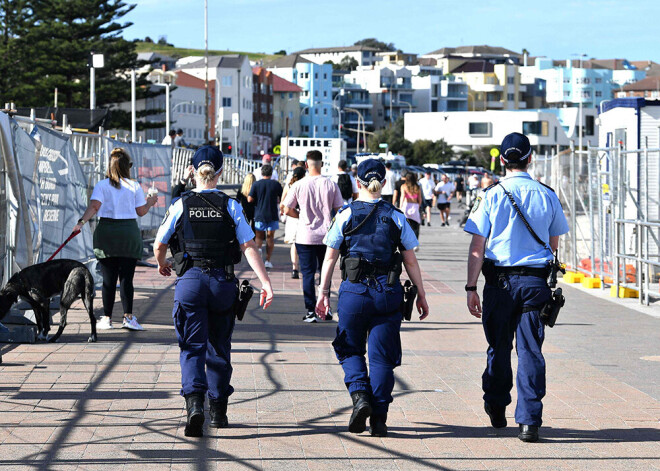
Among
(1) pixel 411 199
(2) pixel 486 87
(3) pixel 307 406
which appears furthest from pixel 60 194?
(2) pixel 486 87

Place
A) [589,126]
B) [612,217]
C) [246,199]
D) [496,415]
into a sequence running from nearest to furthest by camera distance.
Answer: [496,415] < [612,217] < [246,199] < [589,126]

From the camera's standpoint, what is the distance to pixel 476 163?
123 meters

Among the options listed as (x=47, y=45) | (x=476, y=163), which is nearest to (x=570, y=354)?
(x=47, y=45)

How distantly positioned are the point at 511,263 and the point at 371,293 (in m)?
0.85

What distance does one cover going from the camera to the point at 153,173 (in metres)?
20.4

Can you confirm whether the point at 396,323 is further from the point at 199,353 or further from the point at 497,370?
the point at 199,353

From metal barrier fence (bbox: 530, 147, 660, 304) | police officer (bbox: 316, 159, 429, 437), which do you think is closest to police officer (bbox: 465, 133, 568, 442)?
police officer (bbox: 316, 159, 429, 437)

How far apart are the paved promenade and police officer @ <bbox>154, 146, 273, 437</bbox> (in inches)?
12.3

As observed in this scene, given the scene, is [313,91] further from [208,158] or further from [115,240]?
[208,158]

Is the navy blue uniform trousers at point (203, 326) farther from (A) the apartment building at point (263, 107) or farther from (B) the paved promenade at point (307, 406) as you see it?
(A) the apartment building at point (263, 107)

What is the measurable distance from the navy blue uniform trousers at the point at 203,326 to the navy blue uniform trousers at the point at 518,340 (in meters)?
1.55

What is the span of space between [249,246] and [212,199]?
0.36 meters

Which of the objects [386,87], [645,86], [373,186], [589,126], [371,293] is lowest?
[371,293]

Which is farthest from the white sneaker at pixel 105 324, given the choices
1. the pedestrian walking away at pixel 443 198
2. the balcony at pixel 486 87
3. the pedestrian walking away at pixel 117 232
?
the balcony at pixel 486 87
